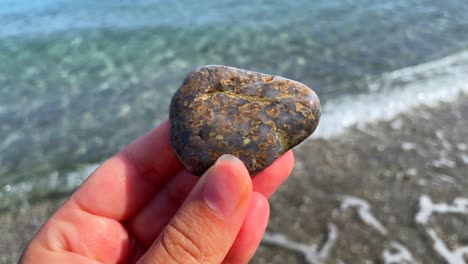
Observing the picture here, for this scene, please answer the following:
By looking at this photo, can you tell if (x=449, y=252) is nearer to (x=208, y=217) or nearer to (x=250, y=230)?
(x=250, y=230)

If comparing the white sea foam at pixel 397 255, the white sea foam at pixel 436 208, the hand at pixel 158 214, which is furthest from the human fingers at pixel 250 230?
the white sea foam at pixel 436 208

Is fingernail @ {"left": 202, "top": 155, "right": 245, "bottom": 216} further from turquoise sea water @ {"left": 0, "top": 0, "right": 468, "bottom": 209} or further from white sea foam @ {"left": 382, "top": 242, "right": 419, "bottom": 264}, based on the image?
turquoise sea water @ {"left": 0, "top": 0, "right": 468, "bottom": 209}

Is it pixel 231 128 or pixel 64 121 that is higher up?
pixel 231 128

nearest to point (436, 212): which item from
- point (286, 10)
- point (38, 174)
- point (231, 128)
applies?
point (231, 128)

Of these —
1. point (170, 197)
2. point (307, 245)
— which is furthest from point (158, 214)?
point (307, 245)

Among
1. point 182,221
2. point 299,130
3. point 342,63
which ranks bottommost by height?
point 342,63

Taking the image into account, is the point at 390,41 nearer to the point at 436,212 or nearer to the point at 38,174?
the point at 436,212

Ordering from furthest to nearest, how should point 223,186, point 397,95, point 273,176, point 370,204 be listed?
point 397,95
point 370,204
point 273,176
point 223,186
